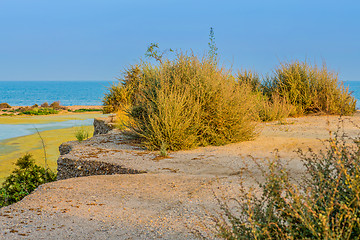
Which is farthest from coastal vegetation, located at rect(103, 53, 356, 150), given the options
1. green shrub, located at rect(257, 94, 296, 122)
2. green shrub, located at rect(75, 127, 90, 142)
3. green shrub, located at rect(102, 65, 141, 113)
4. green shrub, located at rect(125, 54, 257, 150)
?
green shrub, located at rect(102, 65, 141, 113)

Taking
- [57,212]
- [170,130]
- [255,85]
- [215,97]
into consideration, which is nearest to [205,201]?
[57,212]

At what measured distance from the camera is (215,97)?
8.77 meters

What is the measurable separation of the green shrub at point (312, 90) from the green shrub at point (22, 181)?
10.9 m

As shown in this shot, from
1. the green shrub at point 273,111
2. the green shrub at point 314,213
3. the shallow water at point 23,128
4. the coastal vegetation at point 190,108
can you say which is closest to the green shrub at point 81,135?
the coastal vegetation at point 190,108

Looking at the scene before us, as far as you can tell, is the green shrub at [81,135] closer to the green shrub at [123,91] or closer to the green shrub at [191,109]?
the green shrub at [191,109]

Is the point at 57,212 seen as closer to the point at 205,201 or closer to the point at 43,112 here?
the point at 205,201

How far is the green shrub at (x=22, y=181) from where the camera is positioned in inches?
283

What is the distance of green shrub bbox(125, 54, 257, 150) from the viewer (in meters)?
8.23

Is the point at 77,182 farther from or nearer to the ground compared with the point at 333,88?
nearer to the ground

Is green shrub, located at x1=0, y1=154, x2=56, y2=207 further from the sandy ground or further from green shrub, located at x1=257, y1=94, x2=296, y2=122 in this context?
green shrub, located at x1=257, y1=94, x2=296, y2=122

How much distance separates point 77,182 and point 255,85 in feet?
43.7

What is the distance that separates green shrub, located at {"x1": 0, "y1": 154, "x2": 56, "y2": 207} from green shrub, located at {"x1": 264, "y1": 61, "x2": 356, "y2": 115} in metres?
10.9

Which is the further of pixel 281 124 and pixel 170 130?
pixel 281 124

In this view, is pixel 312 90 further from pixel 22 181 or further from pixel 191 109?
pixel 22 181
